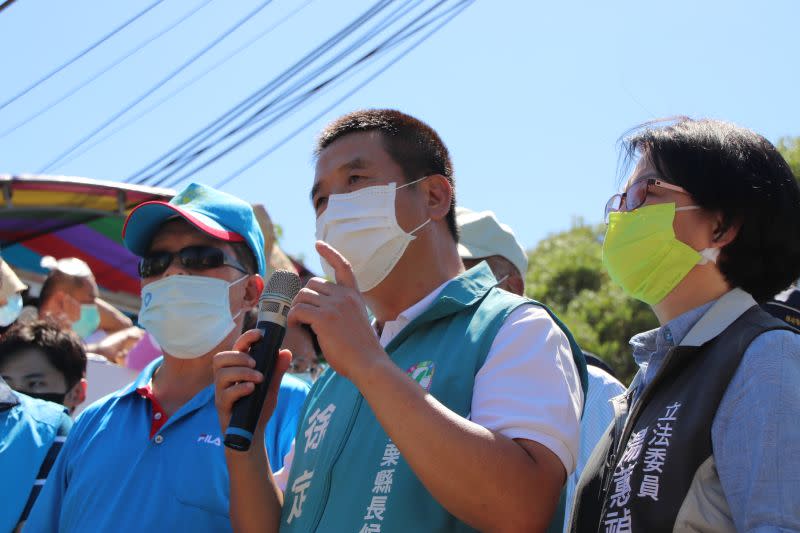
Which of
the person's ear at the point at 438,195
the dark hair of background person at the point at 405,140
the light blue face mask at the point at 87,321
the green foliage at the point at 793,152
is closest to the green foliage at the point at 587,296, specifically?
the green foliage at the point at 793,152

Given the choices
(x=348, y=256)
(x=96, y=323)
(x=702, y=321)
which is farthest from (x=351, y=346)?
(x=96, y=323)

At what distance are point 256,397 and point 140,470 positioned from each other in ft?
3.32

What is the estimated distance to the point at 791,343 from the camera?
2.21 metres

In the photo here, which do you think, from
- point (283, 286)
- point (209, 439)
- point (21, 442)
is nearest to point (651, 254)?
point (283, 286)

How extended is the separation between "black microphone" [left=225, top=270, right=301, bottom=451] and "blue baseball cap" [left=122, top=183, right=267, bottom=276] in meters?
1.11

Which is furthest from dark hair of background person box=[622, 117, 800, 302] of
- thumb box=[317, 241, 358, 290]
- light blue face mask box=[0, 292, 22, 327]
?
light blue face mask box=[0, 292, 22, 327]

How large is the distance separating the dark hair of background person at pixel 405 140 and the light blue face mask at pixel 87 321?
4895 millimetres

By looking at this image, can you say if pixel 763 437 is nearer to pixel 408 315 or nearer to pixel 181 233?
pixel 408 315

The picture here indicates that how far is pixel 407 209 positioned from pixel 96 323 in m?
5.40

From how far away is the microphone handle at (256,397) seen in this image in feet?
7.82

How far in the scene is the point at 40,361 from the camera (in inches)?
186

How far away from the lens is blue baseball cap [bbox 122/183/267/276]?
376 cm

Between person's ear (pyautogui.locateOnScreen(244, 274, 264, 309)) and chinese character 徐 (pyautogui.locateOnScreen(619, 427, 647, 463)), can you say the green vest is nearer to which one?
chinese character 徐 (pyautogui.locateOnScreen(619, 427, 647, 463))

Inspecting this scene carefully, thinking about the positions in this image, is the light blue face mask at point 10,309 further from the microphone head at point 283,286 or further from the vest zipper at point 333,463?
the vest zipper at point 333,463
